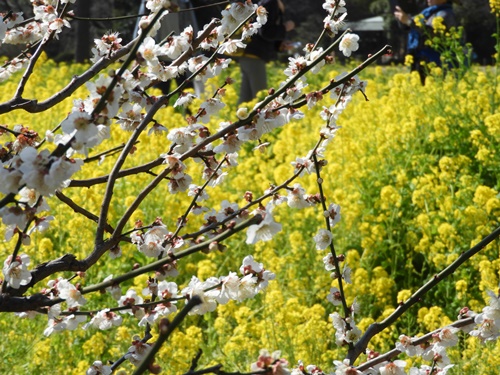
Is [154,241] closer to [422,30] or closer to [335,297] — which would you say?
[335,297]

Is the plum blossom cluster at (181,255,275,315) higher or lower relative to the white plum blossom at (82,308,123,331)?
higher

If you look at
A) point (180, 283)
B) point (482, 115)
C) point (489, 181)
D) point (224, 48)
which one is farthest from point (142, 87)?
point (482, 115)

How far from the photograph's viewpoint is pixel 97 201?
4062 millimetres

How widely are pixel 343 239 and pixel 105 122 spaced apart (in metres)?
2.97

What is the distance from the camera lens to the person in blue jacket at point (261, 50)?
289 inches

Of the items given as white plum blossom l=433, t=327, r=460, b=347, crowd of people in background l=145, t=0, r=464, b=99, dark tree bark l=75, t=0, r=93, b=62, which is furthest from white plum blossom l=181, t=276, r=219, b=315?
dark tree bark l=75, t=0, r=93, b=62

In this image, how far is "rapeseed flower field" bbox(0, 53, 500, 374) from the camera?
304cm

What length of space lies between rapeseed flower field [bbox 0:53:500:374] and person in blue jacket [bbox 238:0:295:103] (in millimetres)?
1851

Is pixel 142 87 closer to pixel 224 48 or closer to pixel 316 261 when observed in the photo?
pixel 224 48

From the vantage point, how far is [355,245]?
166 inches

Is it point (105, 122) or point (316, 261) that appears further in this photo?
point (316, 261)

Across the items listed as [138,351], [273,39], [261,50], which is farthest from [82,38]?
[138,351]

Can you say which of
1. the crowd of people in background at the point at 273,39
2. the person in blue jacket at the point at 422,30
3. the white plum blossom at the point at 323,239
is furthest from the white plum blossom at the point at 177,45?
the person in blue jacket at the point at 422,30

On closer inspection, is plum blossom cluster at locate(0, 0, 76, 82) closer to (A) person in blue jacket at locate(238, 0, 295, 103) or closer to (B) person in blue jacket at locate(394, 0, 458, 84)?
(A) person in blue jacket at locate(238, 0, 295, 103)
